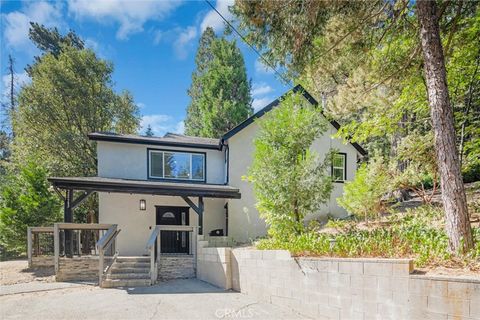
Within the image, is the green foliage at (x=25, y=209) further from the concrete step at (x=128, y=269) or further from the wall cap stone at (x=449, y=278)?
the wall cap stone at (x=449, y=278)

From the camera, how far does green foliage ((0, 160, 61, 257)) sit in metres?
11.5

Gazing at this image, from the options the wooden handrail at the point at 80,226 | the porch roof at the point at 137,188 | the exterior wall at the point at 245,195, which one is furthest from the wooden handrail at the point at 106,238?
the exterior wall at the point at 245,195

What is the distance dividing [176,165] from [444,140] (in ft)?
33.1

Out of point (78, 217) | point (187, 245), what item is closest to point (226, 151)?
point (187, 245)

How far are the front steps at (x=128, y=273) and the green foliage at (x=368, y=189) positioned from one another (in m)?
6.87

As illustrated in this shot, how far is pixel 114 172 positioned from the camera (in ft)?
39.1

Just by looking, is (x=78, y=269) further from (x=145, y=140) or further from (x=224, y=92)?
(x=224, y=92)

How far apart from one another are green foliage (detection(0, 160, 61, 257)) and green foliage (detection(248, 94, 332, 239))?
9829 millimetres

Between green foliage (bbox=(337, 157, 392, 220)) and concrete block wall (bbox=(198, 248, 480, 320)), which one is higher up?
green foliage (bbox=(337, 157, 392, 220))

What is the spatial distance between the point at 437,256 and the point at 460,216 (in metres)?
0.72

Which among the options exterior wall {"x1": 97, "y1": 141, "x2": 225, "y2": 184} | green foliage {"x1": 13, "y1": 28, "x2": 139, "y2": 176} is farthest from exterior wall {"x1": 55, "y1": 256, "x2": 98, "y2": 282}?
green foliage {"x1": 13, "y1": 28, "x2": 139, "y2": 176}

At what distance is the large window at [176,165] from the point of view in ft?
40.5

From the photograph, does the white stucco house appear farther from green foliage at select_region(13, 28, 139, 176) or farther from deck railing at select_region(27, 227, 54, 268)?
green foliage at select_region(13, 28, 139, 176)

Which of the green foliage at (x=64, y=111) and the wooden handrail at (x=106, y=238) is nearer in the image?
the wooden handrail at (x=106, y=238)
